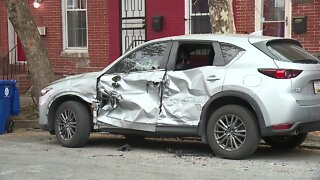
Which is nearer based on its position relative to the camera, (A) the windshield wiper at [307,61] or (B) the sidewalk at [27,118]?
(A) the windshield wiper at [307,61]

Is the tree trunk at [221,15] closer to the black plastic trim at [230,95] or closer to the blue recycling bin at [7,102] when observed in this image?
the black plastic trim at [230,95]

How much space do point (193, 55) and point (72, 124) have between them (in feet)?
7.23

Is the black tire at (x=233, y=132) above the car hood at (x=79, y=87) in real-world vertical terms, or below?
below

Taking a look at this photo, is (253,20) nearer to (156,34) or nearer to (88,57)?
(156,34)

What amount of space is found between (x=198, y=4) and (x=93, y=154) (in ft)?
21.5

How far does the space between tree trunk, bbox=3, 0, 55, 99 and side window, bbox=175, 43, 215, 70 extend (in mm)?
4369

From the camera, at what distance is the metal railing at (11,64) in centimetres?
1678

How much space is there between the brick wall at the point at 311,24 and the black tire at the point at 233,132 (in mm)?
5067

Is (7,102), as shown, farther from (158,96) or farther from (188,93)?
(188,93)

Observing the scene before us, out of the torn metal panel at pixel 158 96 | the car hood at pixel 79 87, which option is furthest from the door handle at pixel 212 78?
the car hood at pixel 79 87

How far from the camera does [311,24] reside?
11.8m

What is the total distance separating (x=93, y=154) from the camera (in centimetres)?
822

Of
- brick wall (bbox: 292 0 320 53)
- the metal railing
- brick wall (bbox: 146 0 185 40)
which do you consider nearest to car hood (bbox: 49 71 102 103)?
brick wall (bbox: 292 0 320 53)

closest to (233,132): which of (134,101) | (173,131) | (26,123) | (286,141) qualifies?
(173,131)
